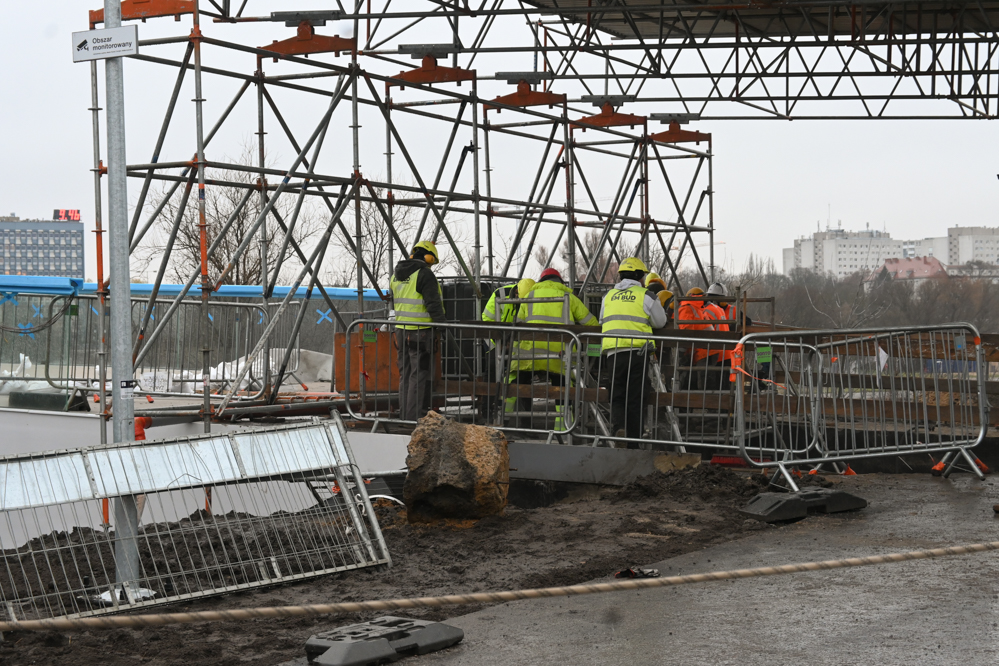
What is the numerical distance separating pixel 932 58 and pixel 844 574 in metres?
14.9

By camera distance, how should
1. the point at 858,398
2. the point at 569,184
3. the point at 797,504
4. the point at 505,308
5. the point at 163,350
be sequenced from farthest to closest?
1. the point at 569,184
2. the point at 163,350
3. the point at 505,308
4. the point at 858,398
5. the point at 797,504

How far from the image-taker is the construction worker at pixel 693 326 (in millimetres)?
10211

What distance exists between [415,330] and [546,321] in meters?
1.50

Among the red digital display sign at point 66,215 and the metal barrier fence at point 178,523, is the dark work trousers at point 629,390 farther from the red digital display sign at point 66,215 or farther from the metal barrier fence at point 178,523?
the red digital display sign at point 66,215

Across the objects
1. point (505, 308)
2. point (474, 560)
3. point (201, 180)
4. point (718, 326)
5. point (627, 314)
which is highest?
point (201, 180)

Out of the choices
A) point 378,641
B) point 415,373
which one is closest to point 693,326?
point 415,373

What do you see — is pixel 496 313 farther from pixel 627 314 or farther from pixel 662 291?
pixel 662 291

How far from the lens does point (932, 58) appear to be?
1853cm

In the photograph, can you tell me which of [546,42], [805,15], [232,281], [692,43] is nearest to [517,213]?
[546,42]

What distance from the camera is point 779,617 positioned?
211 inches

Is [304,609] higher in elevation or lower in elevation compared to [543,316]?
lower

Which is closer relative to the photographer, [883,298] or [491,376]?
[491,376]

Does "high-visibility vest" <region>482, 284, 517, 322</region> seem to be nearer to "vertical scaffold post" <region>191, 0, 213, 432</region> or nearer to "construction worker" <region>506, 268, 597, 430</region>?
"construction worker" <region>506, 268, 597, 430</region>

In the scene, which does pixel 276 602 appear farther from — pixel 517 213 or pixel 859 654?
pixel 517 213
